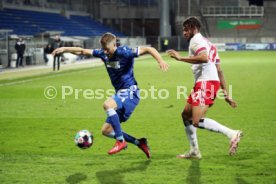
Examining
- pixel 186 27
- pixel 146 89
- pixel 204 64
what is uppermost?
pixel 186 27

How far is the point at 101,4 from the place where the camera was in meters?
70.1

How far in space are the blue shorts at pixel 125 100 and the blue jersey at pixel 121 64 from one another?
0.30 ft

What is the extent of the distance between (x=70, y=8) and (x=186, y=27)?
57434 mm

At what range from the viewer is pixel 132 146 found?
964cm

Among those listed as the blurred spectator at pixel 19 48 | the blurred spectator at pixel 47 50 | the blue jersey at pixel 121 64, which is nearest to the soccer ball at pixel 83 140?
the blue jersey at pixel 121 64

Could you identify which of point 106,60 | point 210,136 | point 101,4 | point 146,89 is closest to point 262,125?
point 210,136

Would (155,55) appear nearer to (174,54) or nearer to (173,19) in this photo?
(174,54)

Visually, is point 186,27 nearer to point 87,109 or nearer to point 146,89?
point 87,109

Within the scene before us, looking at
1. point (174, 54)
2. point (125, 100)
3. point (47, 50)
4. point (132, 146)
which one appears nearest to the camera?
point (174, 54)

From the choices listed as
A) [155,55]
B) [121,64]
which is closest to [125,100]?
[121,64]

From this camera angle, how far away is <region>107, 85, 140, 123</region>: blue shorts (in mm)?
8289

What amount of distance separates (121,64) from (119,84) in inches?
13.6

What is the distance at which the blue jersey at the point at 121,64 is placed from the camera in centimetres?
815

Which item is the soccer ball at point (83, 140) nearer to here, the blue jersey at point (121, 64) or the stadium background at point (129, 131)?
the stadium background at point (129, 131)
